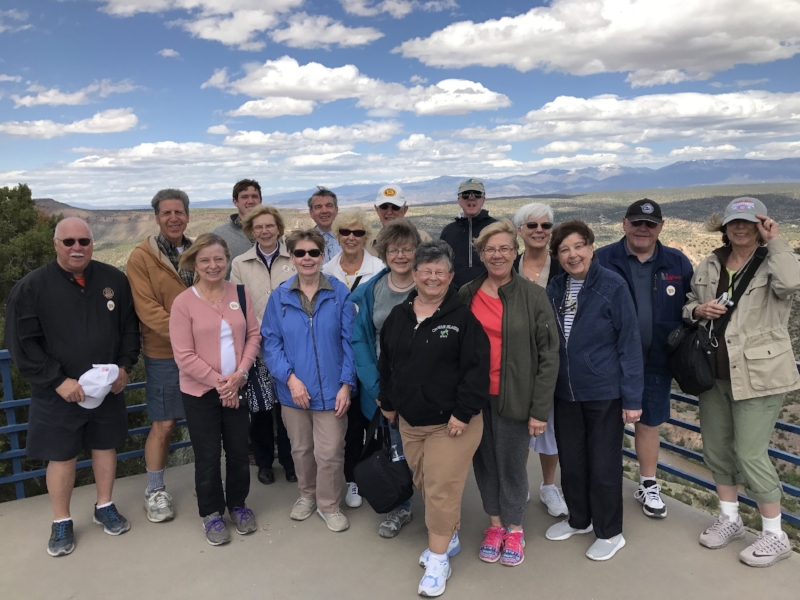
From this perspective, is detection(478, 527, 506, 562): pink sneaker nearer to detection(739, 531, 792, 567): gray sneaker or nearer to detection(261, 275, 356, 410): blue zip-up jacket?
detection(261, 275, 356, 410): blue zip-up jacket

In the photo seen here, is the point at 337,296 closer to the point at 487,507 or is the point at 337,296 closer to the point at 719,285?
the point at 487,507

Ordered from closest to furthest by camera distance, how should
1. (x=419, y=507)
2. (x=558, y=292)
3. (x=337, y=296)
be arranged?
1. (x=558, y=292)
2. (x=337, y=296)
3. (x=419, y=507)

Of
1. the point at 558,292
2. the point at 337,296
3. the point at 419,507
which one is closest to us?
the point at 558,292

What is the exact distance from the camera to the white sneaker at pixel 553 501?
394 cm

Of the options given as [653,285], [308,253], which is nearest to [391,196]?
[308,253]

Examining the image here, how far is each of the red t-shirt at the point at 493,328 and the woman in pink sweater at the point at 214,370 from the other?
152 centimetres

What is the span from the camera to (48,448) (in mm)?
3510

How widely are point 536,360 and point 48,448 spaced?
119 inches

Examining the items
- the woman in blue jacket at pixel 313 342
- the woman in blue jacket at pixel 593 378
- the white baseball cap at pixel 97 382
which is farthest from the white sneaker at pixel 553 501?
the white baseball cap at pixel 97 382

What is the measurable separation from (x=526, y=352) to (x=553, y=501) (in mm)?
1440

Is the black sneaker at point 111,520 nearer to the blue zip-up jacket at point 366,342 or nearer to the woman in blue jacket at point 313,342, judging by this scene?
the woman in blue jacket at point 313,342

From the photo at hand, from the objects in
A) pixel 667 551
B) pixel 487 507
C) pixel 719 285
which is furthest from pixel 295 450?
pixel 719 285

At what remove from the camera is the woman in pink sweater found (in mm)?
3508

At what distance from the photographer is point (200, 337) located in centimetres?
354
